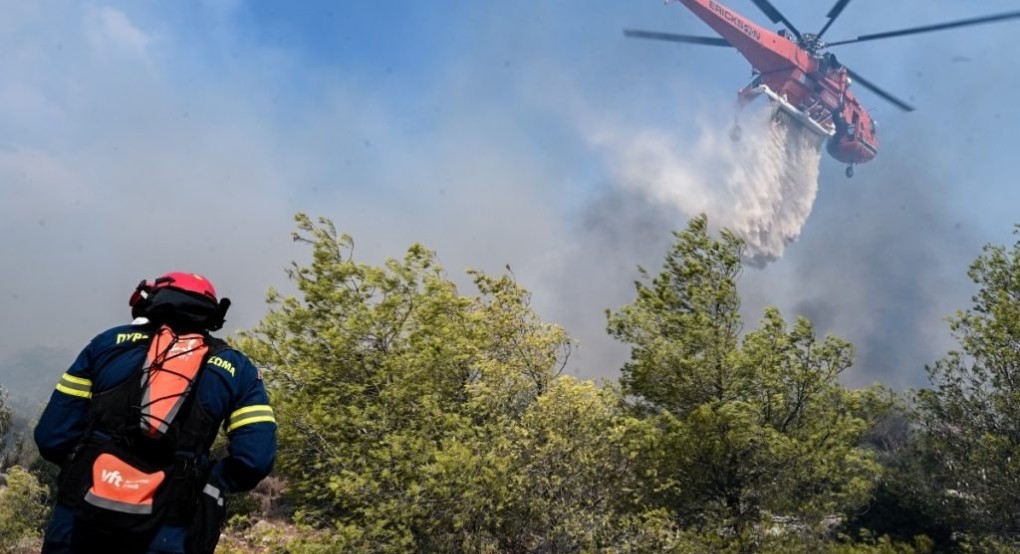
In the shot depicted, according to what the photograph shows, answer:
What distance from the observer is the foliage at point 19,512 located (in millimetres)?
27750

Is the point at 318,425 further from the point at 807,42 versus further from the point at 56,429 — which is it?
the point at 807,42

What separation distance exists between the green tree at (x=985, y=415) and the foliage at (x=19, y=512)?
116 ft

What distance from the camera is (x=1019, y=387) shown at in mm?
15281

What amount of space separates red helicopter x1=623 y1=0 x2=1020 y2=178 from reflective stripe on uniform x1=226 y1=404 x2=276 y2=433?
205ft

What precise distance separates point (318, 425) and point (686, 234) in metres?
10.6

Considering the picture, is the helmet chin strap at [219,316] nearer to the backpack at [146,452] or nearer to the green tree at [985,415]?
the backpack at [146,452]

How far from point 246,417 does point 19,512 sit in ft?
112

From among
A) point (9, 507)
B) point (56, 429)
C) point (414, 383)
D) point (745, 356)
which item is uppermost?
point (745, 356)

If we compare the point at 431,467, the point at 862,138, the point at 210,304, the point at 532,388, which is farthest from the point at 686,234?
the point at 862,138

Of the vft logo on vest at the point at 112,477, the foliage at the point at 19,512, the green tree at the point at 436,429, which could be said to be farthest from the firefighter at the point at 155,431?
the foliage at the point at 19,512

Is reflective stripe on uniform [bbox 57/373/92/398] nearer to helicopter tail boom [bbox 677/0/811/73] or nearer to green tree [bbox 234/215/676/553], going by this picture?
green tree [bbox 234/215/676/553]

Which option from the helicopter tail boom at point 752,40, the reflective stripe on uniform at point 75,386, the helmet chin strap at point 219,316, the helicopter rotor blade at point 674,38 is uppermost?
the helicopter tail boom at point 752,40

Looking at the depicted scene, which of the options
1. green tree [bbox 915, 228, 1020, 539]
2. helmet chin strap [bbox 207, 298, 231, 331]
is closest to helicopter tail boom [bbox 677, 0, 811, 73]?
green tree [bbox 915, 228, 1020, 539]

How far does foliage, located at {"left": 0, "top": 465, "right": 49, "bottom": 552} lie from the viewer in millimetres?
27750
